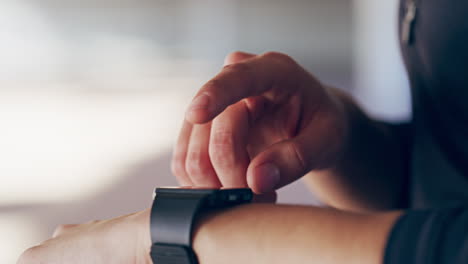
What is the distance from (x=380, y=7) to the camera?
3.24 metres

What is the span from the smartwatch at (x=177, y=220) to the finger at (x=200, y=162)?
0.39 ft

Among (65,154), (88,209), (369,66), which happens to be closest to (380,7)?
(369,66)

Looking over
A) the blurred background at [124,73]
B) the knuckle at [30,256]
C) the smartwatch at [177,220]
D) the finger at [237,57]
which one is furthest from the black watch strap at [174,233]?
the blurred background at [124,73]

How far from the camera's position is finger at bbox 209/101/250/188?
1.58ft

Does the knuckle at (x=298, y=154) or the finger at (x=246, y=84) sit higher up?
the finger at (x=246, y=84)

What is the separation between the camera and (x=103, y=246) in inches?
15.3

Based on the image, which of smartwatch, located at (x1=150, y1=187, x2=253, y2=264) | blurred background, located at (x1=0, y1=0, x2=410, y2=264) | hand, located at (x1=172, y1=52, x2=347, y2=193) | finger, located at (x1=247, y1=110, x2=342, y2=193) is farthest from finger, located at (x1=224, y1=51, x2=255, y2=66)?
blurred background, located at (x1=0, y1=0, x2=410, y2=264)

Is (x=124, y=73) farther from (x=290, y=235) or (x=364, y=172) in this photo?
(x=290, y=235)

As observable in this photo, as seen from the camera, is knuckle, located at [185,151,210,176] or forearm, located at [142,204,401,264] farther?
knuckle, located at [185,151,210,176]

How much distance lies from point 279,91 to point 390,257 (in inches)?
10.6

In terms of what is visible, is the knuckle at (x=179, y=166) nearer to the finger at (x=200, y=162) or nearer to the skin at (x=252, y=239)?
the finger at (x=200, y=162)

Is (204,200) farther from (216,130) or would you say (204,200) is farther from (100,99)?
(100,99)

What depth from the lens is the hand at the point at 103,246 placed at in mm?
380

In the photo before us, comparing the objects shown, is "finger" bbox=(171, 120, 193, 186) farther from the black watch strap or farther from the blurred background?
the blurred background
